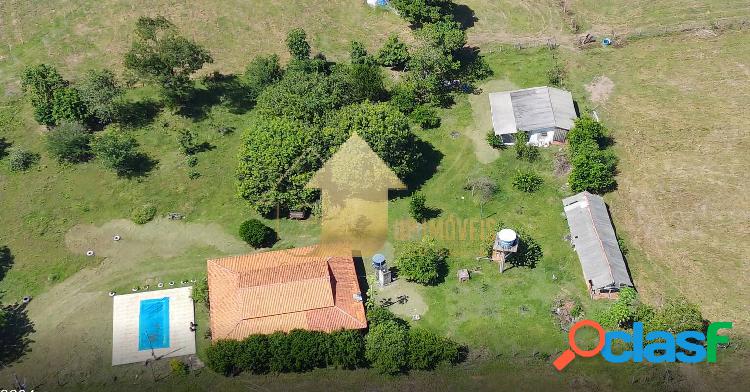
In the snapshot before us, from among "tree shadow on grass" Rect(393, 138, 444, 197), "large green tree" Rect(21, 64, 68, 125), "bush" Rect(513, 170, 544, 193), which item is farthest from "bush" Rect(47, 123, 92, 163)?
"bush" Rect(513, 170, 544, 193)

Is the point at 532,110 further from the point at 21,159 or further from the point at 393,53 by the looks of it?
the point at 21,159

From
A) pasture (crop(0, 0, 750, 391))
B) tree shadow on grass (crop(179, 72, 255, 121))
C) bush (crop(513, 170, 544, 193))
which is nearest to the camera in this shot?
pasture (crop(0, 0, 750, 391))

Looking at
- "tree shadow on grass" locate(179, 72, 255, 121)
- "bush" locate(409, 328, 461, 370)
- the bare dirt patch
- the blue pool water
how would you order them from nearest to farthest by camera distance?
"bush" locate(409, 328, 461, 370) < the blue pool water < the bare dirt patch < "tree shadow on grass" locate(179, 72, 255, 121)

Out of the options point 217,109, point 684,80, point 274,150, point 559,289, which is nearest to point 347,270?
point 274,150

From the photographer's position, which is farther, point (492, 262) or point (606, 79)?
point (606, 79)

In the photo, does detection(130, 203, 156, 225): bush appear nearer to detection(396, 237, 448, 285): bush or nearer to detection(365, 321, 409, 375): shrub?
detection(396, 237, 448, 285): bush

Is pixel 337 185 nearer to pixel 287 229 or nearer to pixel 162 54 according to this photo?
pixel 287 229

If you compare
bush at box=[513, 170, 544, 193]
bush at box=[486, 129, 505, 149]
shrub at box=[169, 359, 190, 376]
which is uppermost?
bush at box=[486, 129, 505, 149]
